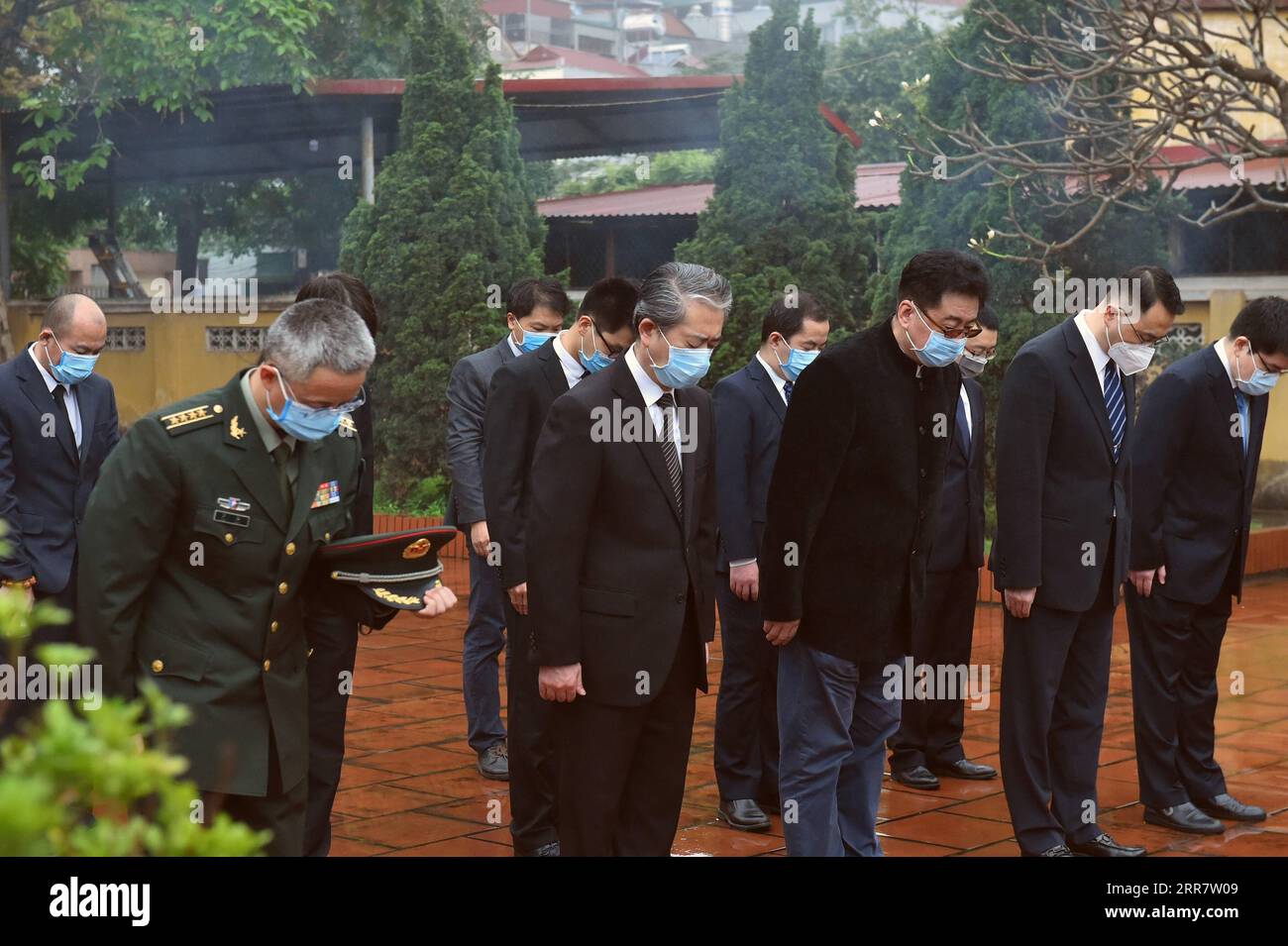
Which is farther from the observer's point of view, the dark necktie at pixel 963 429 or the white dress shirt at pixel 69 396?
the dark necktie at pixel 963 429

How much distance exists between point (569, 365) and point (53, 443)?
2.07 m

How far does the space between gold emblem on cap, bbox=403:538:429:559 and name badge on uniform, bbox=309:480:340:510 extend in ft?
0.75

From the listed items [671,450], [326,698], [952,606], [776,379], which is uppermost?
[671,450]

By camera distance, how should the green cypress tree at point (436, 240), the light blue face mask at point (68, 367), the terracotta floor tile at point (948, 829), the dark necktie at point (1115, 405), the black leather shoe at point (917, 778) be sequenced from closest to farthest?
the dark necktie at point (1115, 405), the terracotta floor tile at point (948, 829), the light blue face mask at point (68, 367), the black leather shoe at point (917, 778), the green cypress tree at point (436, 240)

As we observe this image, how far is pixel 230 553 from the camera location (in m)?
3.51

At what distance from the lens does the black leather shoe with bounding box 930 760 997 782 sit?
261 inches

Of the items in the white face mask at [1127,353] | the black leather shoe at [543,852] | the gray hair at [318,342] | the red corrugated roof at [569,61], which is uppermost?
the red corrugated roof at [569,61]

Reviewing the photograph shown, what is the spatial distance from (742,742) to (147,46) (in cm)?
1407

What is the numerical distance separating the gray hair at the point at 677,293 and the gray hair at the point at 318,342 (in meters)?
1.02

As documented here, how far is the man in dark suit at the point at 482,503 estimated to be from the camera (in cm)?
655

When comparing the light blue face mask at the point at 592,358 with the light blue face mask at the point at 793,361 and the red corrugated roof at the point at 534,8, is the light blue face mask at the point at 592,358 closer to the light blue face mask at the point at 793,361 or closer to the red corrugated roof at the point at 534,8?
the light blue face mask at the point at 793,361

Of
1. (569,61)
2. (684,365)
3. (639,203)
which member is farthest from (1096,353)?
(569,61)

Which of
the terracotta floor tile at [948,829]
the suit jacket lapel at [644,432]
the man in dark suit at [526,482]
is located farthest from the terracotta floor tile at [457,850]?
the suit jacket lapel at [644,432]

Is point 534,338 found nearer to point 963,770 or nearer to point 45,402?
point 45,402
